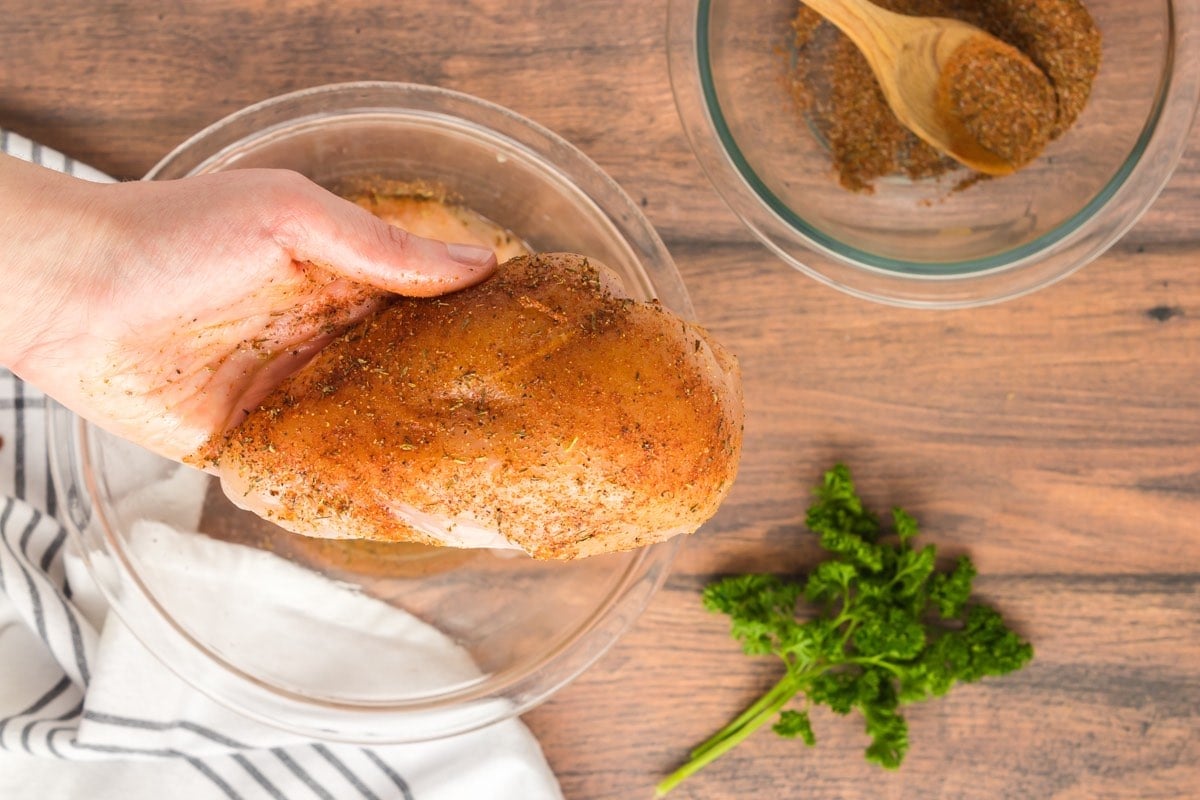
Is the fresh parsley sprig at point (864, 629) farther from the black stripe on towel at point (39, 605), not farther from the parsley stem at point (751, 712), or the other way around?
the black stripe on towel at point (39, 605)

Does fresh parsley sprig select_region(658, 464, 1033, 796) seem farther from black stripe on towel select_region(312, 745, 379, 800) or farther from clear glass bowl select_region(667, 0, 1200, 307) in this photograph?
black stripe on towel select_region(312, 745, 379, 800)

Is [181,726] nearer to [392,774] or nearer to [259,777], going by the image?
[259,777]

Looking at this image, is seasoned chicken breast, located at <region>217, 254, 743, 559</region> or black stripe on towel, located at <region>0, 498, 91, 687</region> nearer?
seasoned chicken breast, located at <region>217, 254, 743, 559</region>

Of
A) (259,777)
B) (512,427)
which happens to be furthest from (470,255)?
(259,777)

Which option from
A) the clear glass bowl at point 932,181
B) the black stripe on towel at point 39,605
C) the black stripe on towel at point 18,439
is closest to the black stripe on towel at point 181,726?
the black stripe on towel at point 39,605

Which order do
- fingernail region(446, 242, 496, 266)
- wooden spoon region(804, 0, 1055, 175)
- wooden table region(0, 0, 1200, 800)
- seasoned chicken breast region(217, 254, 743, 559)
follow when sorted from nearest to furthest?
seasoned chicken breast region(217, 254, 743, 559), fingernail region(446, 242, 496, 266), wooden spoon region(804, 0, 1055, 175), wooden table region(0, 0, 1200, 800)

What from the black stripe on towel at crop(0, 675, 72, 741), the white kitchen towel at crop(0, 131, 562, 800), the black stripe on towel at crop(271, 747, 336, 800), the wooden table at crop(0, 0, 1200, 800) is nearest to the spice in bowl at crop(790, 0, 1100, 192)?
the wooden table at crop(0, 0, 1200, 800)

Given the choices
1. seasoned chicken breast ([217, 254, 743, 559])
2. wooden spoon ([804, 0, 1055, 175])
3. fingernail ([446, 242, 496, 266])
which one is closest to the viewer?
seasoned chicken breast ([217, 254, 743, 559])

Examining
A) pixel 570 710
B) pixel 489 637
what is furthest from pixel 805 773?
pixel 489 637
